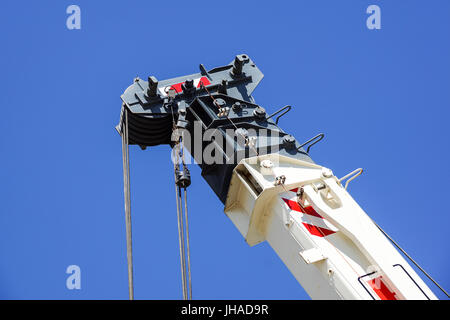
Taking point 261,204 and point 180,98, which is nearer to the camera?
point 261,204

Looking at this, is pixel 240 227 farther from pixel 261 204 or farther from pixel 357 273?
pixel 357 273

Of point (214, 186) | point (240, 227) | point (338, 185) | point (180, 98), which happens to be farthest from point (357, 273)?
point (180, 98)

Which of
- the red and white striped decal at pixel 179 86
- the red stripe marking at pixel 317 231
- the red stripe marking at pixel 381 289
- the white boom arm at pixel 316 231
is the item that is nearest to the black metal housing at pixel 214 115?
the red and white striped decal at pixel 179 86

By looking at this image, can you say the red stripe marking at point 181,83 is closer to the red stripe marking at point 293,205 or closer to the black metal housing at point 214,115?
the black metal housing at point 214,115

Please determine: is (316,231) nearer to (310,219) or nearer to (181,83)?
(310,219)

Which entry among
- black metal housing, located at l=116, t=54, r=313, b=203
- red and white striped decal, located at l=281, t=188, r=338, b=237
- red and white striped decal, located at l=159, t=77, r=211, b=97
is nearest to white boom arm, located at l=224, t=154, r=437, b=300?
red and white striped decal, located at l=281, t=188, r=338, b=237

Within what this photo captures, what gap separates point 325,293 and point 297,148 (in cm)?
382

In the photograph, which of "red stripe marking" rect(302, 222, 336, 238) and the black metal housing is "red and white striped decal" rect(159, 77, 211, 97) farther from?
"red stripe marking" rect(302, 222, 336, 238)

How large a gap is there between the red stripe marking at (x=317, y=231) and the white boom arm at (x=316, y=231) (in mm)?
18

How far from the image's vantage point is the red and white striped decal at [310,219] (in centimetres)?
1248

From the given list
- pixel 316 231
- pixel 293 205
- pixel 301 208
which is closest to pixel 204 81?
pixel 293 205

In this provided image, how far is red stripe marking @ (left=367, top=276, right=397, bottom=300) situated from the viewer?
1120cm
